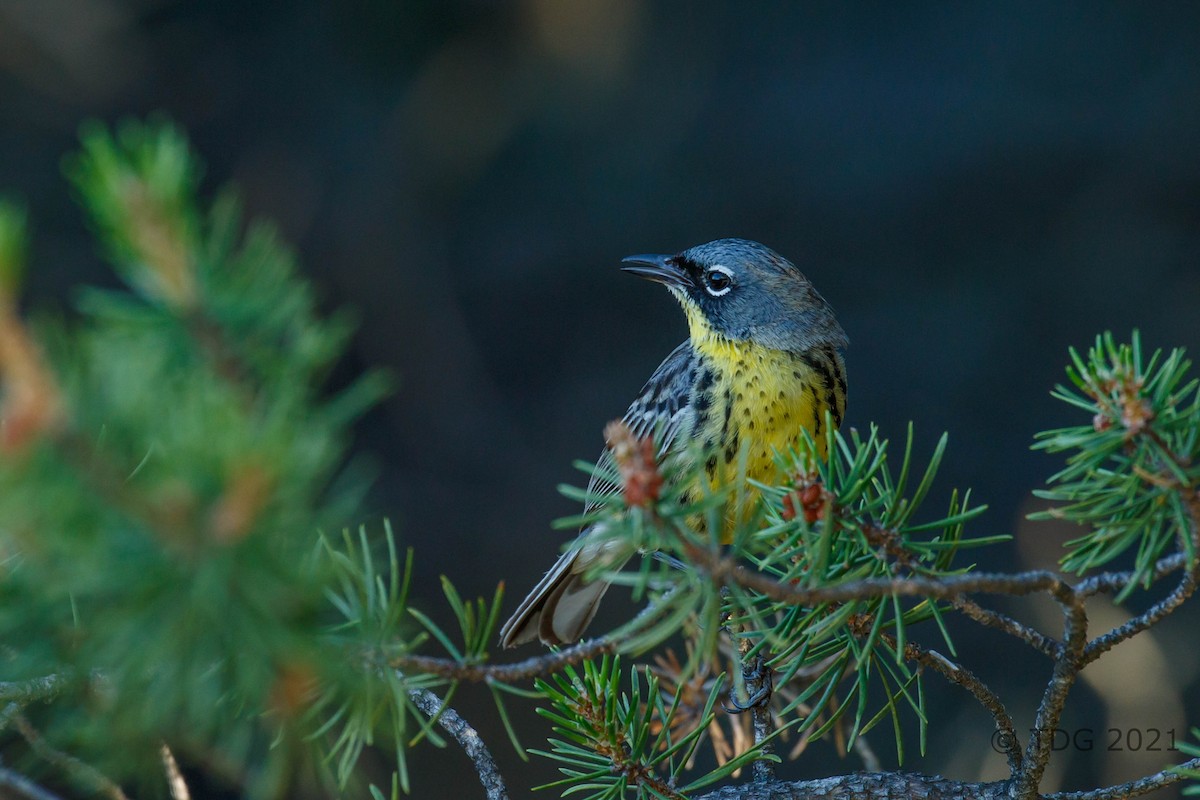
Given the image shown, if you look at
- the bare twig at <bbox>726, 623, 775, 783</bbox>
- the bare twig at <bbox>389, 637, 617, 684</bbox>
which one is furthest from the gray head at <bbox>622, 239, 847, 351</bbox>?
the bare twig at <bbox>389, 637, 617, 684</bbox>

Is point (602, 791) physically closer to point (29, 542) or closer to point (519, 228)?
point (29, 542)

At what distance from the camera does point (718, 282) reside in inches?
97.7

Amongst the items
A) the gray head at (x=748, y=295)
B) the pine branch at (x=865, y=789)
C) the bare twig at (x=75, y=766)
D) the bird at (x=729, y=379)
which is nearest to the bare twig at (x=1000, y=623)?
the pine branch at (x=865, y=789)

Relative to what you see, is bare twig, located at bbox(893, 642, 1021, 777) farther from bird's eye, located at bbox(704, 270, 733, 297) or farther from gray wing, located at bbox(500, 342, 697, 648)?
bird's eye, located at bbox(704, 270, 733, 297)

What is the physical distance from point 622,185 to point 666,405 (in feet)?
6.62

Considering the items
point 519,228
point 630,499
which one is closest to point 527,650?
point 519,228

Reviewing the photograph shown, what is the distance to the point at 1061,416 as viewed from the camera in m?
3.89

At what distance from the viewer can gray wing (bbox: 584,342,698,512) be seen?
2.26m

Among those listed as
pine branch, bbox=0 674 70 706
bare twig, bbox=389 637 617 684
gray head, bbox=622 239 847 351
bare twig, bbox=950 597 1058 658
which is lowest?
pine branch, bbox=0 674 70 706

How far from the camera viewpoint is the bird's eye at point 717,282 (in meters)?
2.46

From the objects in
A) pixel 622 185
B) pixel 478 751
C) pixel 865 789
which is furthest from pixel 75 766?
pixel 622 185

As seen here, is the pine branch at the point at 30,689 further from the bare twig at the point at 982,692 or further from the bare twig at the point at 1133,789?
the bare twig at the point at 1133,789

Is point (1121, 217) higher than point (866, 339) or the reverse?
higher

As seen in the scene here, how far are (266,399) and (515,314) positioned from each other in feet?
12.1
